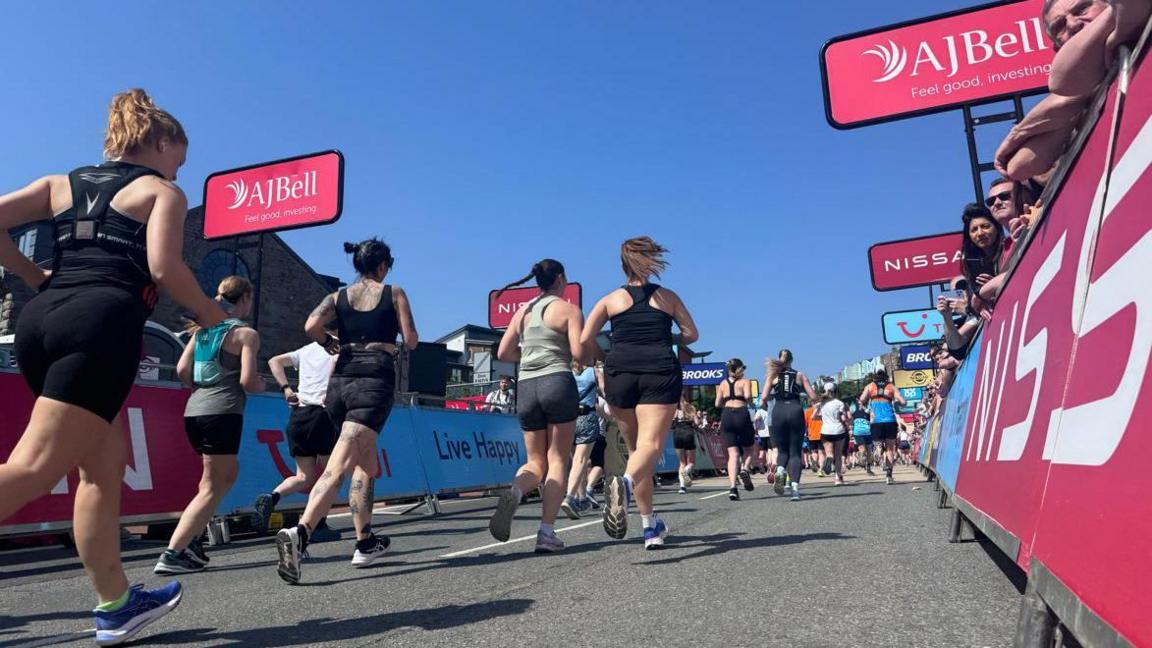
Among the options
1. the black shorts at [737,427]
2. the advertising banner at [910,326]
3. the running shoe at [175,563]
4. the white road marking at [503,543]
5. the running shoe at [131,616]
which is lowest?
the white road marking at [503,543]

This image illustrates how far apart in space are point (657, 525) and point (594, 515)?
3.53m

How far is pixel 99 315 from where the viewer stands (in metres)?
2.35

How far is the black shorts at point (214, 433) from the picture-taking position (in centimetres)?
433

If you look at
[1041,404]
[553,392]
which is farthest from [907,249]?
[1041,404]

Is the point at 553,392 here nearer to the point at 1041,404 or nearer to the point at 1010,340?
the point at 1010,340

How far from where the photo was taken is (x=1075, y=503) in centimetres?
153

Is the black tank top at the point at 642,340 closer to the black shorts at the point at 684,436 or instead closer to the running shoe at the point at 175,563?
Result: the running shoe at the point at 175,563

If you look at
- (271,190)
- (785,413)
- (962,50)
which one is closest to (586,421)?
(785,413)

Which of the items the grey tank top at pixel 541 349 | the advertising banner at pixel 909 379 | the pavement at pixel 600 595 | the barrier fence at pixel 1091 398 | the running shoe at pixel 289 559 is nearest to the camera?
the barrier fence at pixel 1091 398

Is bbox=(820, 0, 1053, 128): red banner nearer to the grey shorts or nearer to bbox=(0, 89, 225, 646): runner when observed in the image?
the grey shorts

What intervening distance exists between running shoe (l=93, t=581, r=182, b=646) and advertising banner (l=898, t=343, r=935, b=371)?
27.5 meters

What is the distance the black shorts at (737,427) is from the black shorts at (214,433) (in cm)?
658

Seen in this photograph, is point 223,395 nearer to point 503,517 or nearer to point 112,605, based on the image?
point 503,517

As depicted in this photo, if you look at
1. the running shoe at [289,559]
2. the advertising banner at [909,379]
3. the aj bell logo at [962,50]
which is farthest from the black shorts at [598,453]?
the advertising banner at [909,379]
